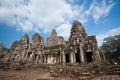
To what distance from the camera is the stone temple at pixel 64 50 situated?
25.7m

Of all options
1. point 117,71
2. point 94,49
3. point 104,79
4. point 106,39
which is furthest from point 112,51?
point 104,79

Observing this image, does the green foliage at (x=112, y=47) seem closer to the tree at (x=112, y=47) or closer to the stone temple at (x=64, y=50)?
the tree at (x=112, y=47)

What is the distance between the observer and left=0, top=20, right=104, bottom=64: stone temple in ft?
84.3

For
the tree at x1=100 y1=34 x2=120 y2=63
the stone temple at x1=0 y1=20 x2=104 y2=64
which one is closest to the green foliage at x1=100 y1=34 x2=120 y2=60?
the tree at x1=100 y1=34 x2=120 y2=63

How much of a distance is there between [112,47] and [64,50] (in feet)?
82.9

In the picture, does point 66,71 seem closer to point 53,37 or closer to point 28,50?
point 53,37

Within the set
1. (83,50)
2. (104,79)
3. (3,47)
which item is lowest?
(104,79)

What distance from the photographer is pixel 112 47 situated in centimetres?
4184

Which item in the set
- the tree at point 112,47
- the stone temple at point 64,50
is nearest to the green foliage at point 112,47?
the tree at point 112,47

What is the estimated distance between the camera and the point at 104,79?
10586mm

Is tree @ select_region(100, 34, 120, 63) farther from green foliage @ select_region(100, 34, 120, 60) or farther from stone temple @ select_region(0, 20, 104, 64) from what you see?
stone temple @ select_region(0, 20, 104, 64)

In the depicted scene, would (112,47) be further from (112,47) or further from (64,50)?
(64,50)

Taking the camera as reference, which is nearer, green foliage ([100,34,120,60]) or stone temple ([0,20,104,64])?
stone temple ([0,20,104,64])

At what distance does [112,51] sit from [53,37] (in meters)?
26.3
